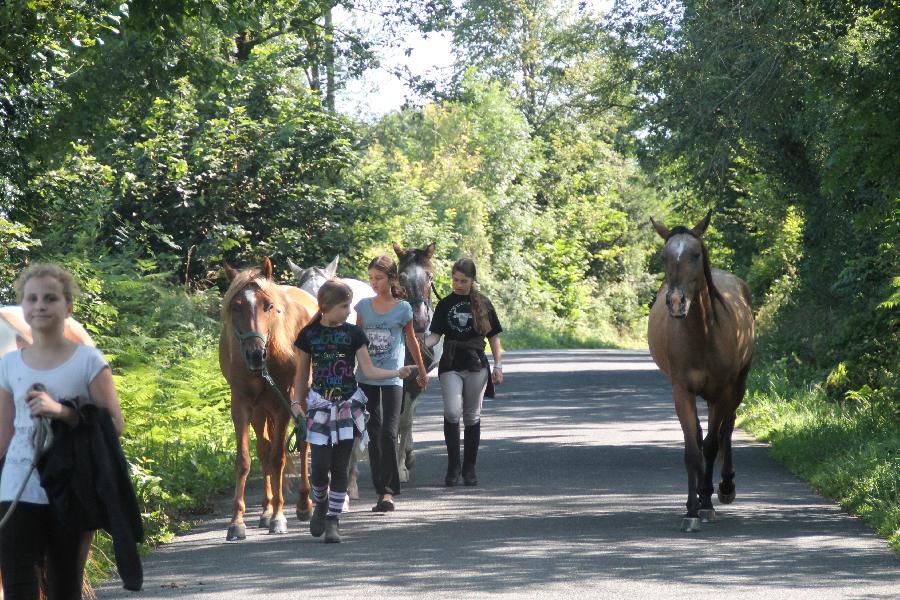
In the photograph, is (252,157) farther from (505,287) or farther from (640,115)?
(505,287)

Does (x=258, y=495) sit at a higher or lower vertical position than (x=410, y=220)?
lower

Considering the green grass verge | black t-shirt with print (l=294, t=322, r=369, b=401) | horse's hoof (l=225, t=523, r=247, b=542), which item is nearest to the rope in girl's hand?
black t-shirt with print (l=294, t=322, r=369, b=401)

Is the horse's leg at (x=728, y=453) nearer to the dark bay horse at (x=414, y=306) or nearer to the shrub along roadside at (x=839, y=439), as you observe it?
the shrub along roadside at (x=839, y=439)

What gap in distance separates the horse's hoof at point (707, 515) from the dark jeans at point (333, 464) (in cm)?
268

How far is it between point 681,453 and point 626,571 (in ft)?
23.5

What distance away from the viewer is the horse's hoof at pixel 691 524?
9836mm

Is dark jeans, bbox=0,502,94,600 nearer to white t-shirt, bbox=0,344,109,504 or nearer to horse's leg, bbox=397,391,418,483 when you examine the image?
white t-shirt, bbox=0,344,109,504

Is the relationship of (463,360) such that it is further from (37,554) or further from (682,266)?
(37,554)

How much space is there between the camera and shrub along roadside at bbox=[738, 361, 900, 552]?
10.6 metres

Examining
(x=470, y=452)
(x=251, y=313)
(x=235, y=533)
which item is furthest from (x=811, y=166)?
(x=235, y=533)

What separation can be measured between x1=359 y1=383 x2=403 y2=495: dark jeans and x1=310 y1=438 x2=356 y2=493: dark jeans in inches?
49.8

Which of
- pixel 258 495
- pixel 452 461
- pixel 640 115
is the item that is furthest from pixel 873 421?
pixel 640 115

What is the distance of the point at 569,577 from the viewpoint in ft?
26.5

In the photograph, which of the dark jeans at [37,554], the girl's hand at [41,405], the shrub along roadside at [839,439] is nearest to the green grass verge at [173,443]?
the dark jeans at [37,554]
